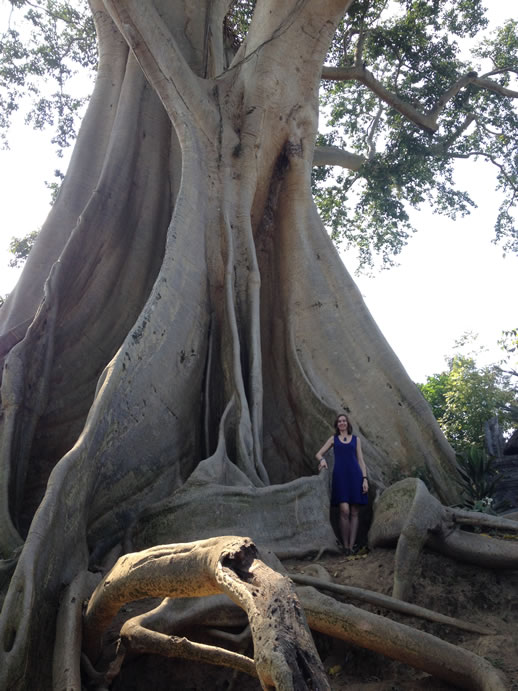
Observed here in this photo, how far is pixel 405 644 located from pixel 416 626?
0.46 meters

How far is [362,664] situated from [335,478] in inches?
72.5

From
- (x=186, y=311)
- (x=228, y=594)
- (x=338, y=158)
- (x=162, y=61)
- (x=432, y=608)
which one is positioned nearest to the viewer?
(x=228, y=594)

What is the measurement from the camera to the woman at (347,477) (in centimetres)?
486

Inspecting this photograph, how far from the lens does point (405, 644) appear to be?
296 cm

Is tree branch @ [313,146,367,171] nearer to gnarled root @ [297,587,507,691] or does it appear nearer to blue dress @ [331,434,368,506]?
blue dress @ [331,434,368,506]

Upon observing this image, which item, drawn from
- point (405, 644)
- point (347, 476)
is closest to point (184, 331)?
Result: point (347, 476)

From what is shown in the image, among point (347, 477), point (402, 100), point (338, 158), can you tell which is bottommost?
point (347, 477)

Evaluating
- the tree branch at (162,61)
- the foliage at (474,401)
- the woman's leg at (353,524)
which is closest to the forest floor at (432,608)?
the woman's leg at (353,524)

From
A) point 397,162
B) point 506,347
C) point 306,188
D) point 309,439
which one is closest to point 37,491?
point 309,439

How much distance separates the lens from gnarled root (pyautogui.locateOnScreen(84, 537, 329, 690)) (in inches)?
63.5

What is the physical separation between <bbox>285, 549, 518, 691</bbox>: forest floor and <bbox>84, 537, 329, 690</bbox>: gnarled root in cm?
76

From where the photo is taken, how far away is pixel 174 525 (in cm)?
409

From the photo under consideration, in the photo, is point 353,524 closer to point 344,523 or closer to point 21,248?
point 344,523

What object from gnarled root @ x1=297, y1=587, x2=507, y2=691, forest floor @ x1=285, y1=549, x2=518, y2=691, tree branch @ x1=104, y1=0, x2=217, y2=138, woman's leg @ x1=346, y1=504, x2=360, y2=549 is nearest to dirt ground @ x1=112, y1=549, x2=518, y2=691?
forest floor @ x1=285, y1=549, x2=518, y2=691
